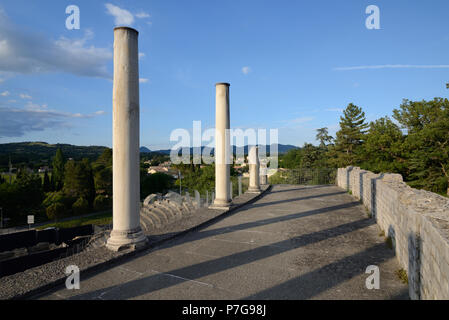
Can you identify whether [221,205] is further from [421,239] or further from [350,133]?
[350,133]

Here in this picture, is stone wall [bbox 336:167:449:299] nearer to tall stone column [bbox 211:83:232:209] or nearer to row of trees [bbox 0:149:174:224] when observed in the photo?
tall stone column [bbox 211:83:232:209]

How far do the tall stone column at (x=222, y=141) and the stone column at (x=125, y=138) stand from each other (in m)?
5.88

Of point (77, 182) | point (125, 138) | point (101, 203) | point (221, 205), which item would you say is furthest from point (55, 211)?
point (125, 138)

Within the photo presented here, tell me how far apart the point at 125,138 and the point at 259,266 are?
5143 millimetres

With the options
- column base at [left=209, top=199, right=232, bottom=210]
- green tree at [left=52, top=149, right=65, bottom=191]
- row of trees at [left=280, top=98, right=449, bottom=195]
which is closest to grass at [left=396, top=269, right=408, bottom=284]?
column base at [left=209, top=199, right=232, bottom=210]

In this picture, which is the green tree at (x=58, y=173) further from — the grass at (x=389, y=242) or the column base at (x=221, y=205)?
the grass at (x=389, y=242)

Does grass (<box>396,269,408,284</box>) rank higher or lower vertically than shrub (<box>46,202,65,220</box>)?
higher

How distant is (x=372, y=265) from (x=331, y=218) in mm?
5248

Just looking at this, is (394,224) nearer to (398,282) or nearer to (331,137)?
(398,282)

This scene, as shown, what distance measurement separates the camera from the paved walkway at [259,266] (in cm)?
525

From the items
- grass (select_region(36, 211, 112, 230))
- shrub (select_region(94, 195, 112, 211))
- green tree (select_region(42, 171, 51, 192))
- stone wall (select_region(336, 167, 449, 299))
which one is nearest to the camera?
stone wall (select_region(336, 167, 449, 299))

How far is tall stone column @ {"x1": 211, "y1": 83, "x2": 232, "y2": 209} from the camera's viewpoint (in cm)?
1316

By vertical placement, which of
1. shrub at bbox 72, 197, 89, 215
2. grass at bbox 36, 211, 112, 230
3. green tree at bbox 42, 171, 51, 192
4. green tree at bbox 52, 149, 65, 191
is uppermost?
green tree at bbox 52, 149, 65, 191

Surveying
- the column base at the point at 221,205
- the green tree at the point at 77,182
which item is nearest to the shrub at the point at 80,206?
the green tree at the point at 77,182
